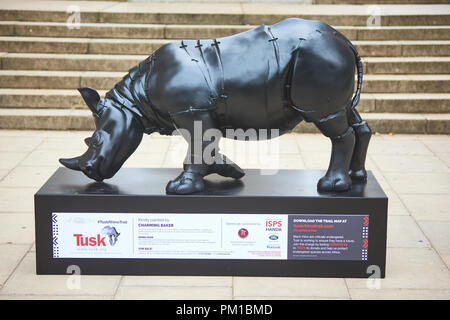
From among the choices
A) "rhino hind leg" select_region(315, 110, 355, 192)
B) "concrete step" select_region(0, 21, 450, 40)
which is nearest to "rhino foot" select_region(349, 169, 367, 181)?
"rhino hind leg" select_region(315, 110, 355, 192)

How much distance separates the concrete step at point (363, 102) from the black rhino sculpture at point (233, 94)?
4.50 m

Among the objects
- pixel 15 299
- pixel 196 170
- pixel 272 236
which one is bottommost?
pixel 15 299

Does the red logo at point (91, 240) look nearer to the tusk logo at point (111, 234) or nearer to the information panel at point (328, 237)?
the tusk logo at point (111, 234)

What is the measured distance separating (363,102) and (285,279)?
487 centimetres

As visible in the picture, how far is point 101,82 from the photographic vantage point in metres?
8.91

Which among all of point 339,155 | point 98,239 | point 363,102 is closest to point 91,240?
point 98,239

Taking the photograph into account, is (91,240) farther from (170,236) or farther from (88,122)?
(88,122)

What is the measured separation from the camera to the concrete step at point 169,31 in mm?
9703

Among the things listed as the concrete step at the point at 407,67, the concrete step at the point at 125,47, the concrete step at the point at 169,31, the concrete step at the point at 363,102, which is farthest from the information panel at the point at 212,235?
the concrete step at the point at 169,31

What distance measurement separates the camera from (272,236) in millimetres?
4184
